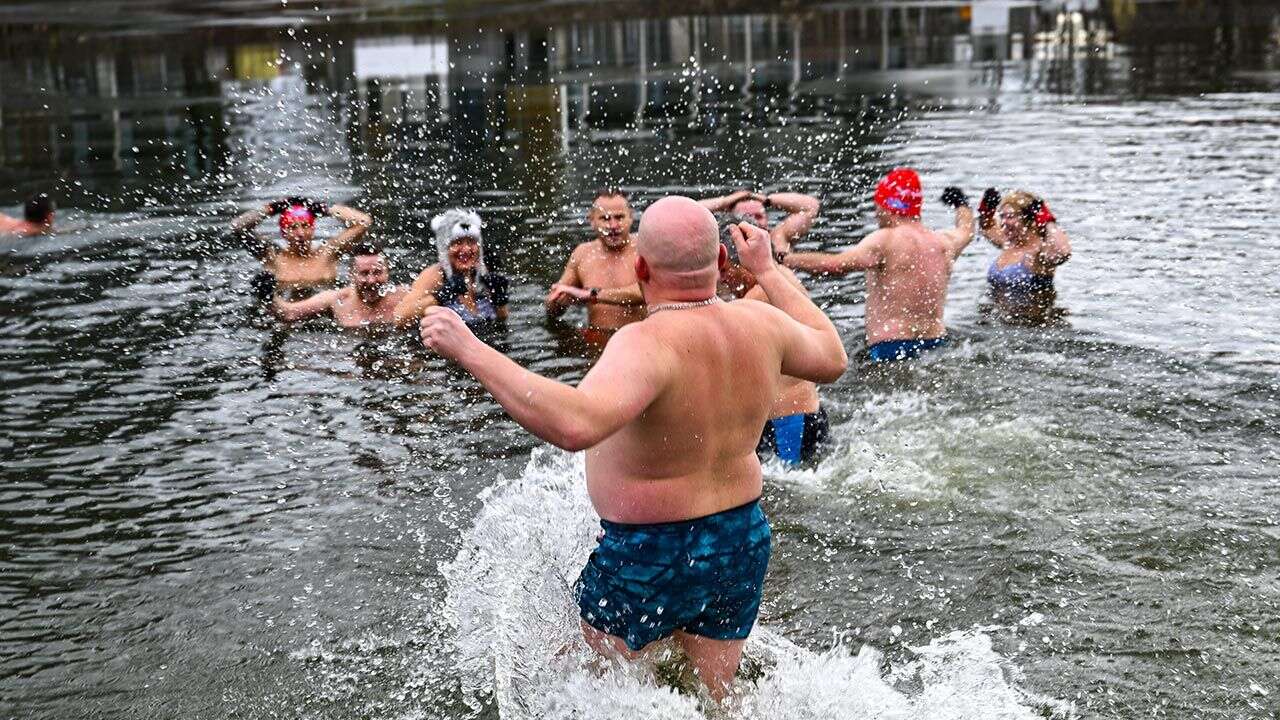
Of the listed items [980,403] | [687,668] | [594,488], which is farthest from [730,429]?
[980,403]

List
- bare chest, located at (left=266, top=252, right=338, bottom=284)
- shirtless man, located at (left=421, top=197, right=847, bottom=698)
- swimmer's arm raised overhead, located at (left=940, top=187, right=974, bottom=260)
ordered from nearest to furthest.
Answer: shirtless man, located at (left=421, top=197, right=847, bottom=698)
swimmer's arm raised overhead, located at (left=940, top=187, right=974, bottom=260)
bare chest, located at (left=266, top=252, right=338, bottom=284)

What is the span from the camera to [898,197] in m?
9.51

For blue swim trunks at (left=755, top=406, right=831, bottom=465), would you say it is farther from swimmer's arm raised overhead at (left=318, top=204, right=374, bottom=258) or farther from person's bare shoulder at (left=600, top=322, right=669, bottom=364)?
swimmer's arm raised overhead at (left=318, top=204, right=374, bottom=258)

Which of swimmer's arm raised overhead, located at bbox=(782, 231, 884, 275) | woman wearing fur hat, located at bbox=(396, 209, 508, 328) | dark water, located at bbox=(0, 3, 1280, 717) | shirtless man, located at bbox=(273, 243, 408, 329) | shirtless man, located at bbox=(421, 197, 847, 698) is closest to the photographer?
shirtless man, located at bbox=(421, 197, 847, 698)

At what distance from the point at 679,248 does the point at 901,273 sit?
5.30 metres

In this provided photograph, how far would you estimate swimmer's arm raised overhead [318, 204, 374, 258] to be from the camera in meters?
11.6

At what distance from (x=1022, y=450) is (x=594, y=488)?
399 cm

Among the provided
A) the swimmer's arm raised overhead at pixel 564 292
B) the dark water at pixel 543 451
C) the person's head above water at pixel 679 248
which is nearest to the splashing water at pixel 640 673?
the dark water at pixel 543 451

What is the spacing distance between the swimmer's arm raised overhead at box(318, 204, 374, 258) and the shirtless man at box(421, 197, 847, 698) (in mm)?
7478

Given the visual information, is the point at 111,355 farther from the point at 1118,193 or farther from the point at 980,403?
the point at 1118,193

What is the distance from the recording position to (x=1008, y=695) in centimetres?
539

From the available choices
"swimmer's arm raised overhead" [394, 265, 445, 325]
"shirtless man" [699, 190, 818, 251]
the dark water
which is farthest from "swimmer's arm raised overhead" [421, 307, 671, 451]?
"swimmer's arm raised overhead" [394, 265, 445, 325]

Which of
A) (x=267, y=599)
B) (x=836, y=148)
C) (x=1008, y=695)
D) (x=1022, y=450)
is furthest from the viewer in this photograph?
(x=836, y=148)

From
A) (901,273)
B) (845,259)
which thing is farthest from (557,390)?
(901,273)
